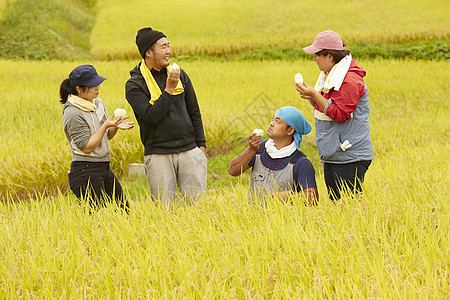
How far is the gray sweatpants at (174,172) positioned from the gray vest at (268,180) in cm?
54

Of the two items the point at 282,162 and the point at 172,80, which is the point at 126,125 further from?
the point at 282,162

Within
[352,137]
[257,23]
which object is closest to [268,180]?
[352,137]

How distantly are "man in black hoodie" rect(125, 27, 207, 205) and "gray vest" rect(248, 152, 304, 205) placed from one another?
56 cm

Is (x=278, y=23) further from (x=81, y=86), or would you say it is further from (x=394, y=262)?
(x=394, y=262)

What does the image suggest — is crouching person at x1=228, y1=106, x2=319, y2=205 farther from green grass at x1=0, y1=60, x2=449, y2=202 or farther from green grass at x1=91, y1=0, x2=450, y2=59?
green grass at x1=91, y1=0, x2=450, y2=59

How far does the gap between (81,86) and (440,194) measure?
8.51 ft

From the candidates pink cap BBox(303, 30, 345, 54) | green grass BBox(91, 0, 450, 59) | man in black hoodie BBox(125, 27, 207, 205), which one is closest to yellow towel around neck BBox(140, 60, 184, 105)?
man in black hoodie BBox(125, 27, 207, 205)

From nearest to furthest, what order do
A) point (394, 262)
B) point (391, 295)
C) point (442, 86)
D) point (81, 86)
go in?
1. point (391, 295)
2. point (394, 262)
3. point (81, 86)
4. point (442, 86)

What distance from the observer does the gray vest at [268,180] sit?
2855 mm

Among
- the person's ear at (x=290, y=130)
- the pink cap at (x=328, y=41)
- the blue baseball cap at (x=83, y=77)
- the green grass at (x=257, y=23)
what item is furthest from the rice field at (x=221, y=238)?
the green grass at (x=257, y=23)

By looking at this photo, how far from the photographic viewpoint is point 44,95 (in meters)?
8.30

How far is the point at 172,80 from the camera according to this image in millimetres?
3109

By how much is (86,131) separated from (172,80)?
828mm

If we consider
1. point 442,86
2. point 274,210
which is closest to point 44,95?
point 274,210
